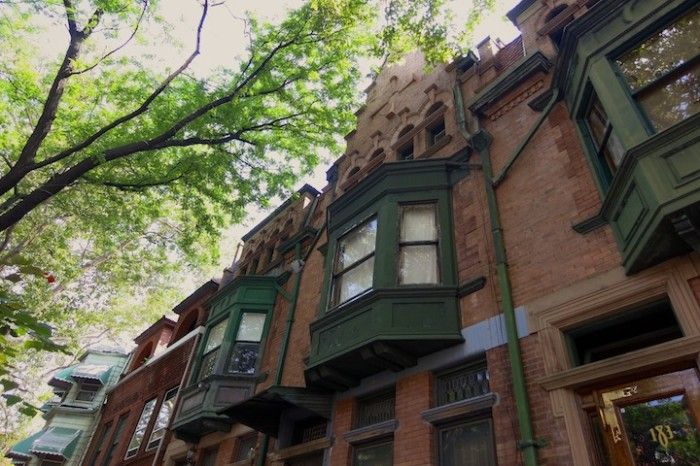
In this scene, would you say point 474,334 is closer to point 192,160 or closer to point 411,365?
point 411,365

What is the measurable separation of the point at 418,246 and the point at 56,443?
72.7 feet

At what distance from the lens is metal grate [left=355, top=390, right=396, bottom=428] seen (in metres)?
7.45

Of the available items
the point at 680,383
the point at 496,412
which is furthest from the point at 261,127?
the point at 680,383

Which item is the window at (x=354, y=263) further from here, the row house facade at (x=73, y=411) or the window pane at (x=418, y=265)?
the row house facade at (x=73, y=411)

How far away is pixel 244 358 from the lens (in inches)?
488

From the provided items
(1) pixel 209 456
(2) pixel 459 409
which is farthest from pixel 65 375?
(2) pixel 459 409

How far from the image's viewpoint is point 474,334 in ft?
21.9

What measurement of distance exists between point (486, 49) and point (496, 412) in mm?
8534

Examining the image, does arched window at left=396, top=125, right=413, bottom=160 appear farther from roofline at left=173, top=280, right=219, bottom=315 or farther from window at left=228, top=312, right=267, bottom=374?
roofline at left=173, top=280, right=219, bottom=315

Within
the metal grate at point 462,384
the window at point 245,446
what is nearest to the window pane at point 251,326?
the window at point 245,446

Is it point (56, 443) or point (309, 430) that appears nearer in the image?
point (309, 430)

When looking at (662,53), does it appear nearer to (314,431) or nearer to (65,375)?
(314,431)

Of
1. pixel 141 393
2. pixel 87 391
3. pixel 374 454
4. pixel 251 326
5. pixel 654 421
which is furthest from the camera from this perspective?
pixel 87 391

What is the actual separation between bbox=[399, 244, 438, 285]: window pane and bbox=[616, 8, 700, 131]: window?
A: 372 centimetres
